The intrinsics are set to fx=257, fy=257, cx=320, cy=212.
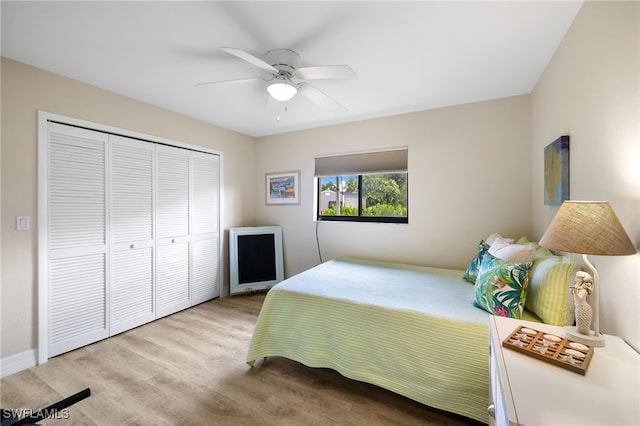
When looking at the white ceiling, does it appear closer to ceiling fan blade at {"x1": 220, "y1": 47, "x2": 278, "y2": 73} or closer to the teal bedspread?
ceiling fan blade at {"x1": 220, "y1": 47, "x2": 278, "y2": 73}

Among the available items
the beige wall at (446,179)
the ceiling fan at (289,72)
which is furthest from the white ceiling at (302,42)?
the beige wall at (446,179)

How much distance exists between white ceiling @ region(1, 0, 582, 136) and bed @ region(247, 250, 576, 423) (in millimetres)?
1810

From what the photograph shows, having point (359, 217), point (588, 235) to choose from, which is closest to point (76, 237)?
point (359, 217)

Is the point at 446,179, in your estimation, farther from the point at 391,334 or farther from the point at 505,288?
the point at 391,334

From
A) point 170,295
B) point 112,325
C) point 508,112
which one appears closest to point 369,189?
point 508,112

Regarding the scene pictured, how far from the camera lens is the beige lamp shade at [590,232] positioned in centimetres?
91

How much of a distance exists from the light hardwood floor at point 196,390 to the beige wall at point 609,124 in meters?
1.10

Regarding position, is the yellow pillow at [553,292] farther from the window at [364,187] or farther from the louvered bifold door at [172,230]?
the louvered bifold door at [172,230]

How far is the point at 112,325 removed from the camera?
2547mm

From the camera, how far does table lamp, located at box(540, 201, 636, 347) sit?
2.98 feet

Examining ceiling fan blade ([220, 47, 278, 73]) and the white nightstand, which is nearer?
the white nightstand

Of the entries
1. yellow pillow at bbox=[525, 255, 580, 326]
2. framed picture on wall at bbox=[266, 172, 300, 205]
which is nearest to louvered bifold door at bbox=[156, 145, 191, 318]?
framed picture on wall at bbox=[266, 172, 300, 205]

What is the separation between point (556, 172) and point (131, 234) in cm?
378

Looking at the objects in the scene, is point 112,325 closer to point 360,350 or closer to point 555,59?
point 360,350
